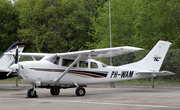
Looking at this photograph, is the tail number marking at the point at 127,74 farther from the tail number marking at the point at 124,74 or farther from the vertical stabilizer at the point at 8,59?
the vertical stabilizer at the point at 8,59

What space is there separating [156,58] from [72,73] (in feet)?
16.4

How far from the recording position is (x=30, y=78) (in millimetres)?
14156

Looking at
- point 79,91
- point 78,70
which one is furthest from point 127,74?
point 79,91

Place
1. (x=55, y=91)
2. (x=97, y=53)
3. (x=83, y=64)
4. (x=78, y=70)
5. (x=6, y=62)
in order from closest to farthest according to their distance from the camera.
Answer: (x=97, y=53) → (x=78, y=70) → (x=83, y=64) → (x=55, y=91) → (x=6, y=62)

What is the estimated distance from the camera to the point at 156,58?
17.0m

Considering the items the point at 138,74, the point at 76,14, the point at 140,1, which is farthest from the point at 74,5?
the point at 138,74

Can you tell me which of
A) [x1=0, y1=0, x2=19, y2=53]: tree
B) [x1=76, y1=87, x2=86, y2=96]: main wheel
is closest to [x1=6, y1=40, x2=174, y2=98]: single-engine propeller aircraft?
[x1=76, y1=87, x2=86, y2=96]: main wheel

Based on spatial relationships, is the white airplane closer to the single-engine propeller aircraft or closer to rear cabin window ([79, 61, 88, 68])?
the single-engine propeller aircraft

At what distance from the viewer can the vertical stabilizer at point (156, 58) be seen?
16906mm

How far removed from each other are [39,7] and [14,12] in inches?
174

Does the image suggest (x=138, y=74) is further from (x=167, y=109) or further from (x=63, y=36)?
(x=63, y=36)

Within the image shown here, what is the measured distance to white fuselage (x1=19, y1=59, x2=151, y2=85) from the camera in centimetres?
1417

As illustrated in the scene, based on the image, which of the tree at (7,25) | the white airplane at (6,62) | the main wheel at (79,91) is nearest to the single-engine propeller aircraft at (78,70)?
the main wheel at (79,91)

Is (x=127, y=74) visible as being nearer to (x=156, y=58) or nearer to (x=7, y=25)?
(x=156, y=58)
